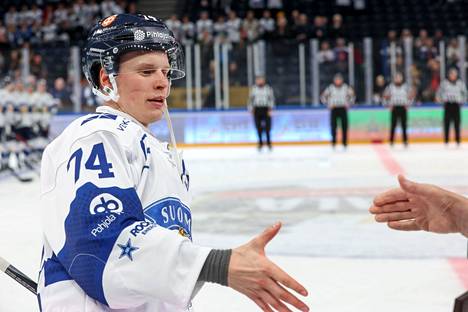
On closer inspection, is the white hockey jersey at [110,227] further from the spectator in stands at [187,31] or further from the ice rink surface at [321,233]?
the spectator in stands at [187,31]

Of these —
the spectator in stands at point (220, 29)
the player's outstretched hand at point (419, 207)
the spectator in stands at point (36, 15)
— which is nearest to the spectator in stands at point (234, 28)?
the spectator in stands at point (220, 29)

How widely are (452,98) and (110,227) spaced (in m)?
13.3

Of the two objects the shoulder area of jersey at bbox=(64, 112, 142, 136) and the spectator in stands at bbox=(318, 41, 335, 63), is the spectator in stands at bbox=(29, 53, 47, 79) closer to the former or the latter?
the spectator in stands at bbox=(318, 41, 335, 63)

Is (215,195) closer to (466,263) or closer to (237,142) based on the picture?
(466,263)

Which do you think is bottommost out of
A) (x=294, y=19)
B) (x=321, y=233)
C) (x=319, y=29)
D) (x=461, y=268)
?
(x=321, y=233)

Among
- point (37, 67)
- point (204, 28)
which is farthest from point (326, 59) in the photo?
point (37, 67)

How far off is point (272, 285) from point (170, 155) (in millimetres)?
514

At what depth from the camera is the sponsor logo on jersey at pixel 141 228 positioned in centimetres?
139

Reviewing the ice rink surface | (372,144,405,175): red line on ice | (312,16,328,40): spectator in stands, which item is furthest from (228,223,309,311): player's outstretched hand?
(312,16,328,40): spectator in stands

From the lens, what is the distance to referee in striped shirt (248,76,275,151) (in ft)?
47.2

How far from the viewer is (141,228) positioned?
55.4 inches

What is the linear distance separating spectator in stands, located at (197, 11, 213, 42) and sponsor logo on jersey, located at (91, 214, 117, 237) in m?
15.6

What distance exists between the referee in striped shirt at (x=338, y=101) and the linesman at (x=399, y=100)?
2.13 feet

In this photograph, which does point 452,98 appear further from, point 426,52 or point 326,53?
point 326,53
